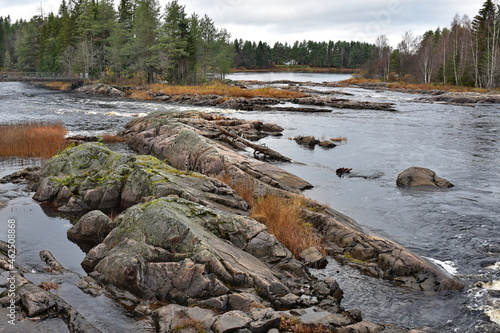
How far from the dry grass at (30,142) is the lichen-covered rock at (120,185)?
670 centimetres

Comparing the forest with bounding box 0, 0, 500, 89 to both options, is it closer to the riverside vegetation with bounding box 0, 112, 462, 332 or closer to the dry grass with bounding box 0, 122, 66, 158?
the dry grass with bounding box 0, 122, 66, 158

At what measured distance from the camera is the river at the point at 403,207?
9.09 m

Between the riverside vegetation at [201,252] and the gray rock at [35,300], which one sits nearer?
the gray rock at [35,300]

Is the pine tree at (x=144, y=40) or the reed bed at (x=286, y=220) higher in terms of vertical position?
the pine tree at (x=144, y=40)

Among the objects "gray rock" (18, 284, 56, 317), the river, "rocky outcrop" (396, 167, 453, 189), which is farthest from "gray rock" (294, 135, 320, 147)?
"gray rock" (18, 284, 56, 317)

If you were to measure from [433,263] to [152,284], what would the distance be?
286 inches

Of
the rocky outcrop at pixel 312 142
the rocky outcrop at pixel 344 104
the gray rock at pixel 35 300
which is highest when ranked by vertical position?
the rocky outcrop at pixel 344 104

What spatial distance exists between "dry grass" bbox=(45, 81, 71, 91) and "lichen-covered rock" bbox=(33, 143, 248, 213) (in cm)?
7602

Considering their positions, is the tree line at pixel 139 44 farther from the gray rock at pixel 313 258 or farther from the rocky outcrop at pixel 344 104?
the gray rock at pixel 313 258

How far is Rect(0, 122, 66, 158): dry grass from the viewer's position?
22.2m

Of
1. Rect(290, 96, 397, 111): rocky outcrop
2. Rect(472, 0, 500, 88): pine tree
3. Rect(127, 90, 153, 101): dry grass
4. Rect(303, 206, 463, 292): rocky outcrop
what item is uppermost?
Rect(472, 0, 500, 88): pine tree

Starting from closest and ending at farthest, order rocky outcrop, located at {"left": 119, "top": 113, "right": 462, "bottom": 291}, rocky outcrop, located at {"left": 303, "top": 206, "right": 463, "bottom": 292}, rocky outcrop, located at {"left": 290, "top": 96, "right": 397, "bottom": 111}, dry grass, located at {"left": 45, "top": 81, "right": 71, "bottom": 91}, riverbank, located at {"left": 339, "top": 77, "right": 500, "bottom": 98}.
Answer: rocky outcrop, located at {"left": 303, "top": 206, "right": 463, "bottom": 292}, rocky outcrop, located at {"left": 119, "top": 113, "right": 462, "bottom": 291}, rocky outcrop, located at {"left": 290, "top": 96, "right": 397, "bottom": 111}, riverbank, located at {"left": 339, "top": 77, "right": 500, "bottom": 98}, dry grass, located at {"left": 45, "top": 81, "right": 71, "bottom": 91}

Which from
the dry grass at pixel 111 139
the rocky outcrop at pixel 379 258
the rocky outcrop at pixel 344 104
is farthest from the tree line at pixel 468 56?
the rocky outcrop at pixel 379 258

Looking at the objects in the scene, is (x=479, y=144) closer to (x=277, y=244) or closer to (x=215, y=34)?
(x=277, y=244)
